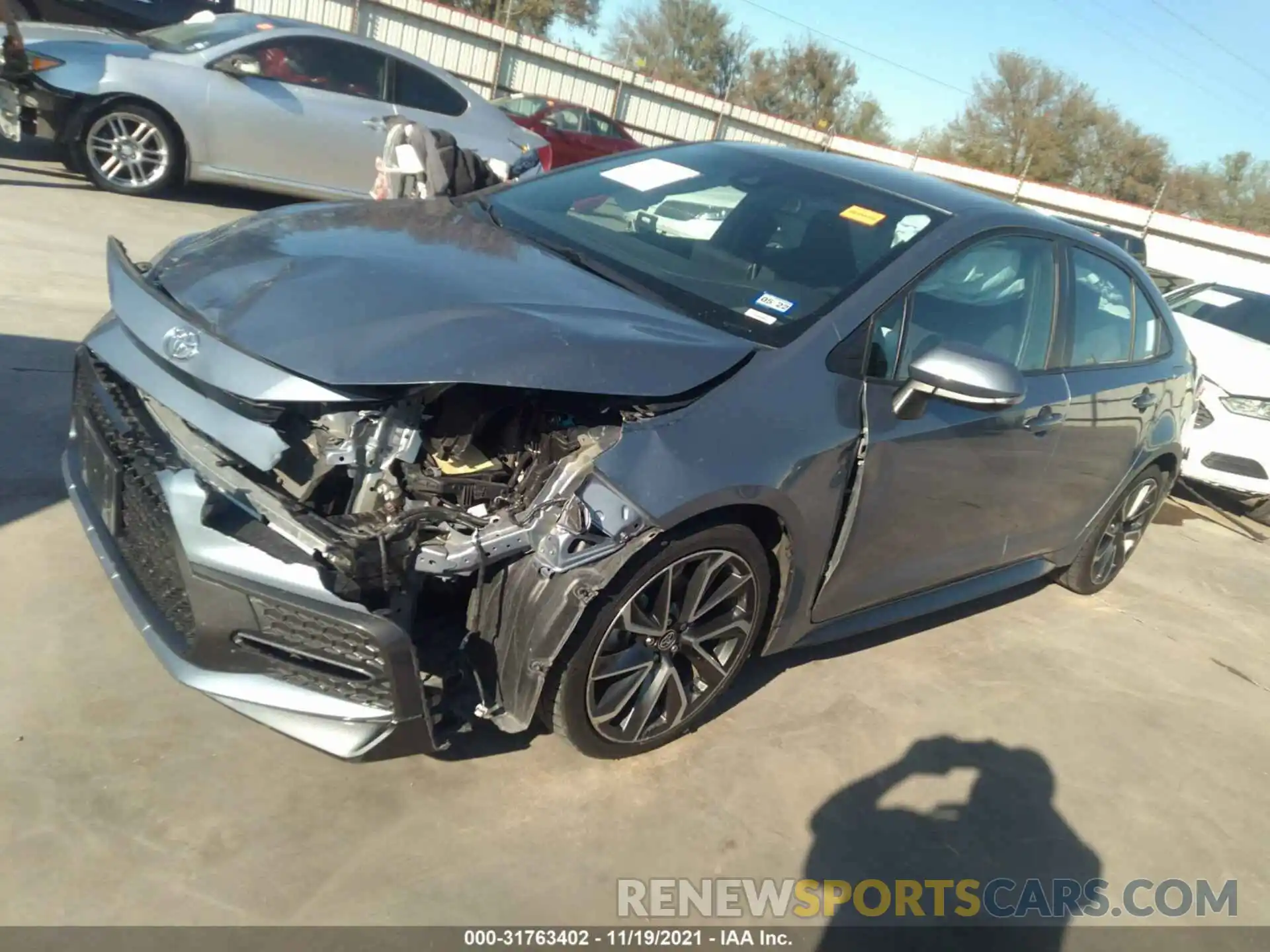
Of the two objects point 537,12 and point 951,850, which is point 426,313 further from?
point 537,12

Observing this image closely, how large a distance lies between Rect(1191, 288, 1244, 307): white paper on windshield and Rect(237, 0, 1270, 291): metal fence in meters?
8.57

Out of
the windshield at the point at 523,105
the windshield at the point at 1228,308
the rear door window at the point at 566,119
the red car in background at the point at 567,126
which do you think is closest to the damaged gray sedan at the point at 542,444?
the windshield at the point at 1228,308

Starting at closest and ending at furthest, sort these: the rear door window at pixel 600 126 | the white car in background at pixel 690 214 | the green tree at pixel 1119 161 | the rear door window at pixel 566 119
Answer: the white car in background at pixel 690 214
the rear door window at pixel 566 119
the rear door window at pixel 600 126
the green tree at pixel 1119 161

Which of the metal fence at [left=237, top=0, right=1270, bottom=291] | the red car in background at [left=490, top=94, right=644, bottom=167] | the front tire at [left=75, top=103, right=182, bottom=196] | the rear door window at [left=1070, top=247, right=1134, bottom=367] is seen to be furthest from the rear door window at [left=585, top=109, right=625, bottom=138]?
the rear door window at [left=1070, top=247, right=1134, bottom=367]

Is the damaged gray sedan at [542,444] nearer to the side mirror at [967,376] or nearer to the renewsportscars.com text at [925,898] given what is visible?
the side mirror at [967,376]

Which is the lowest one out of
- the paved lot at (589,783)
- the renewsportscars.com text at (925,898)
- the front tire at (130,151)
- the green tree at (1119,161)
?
the renewsportscars.com text at (925,898)

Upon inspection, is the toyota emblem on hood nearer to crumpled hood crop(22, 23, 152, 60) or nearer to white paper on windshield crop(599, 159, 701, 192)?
white paper on windshield crop(599, 159, 701, 192)

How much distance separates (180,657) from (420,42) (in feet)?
69.4

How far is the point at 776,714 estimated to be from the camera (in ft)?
11.0

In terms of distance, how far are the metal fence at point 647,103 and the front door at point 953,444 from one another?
1356 centimetres

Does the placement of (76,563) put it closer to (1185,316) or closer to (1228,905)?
(1228,905)

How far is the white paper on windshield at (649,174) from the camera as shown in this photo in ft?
12.2

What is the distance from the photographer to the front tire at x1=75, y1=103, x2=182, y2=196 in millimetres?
7480

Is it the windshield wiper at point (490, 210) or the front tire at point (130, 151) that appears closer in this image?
the windshield wiper at point (490, 210)
